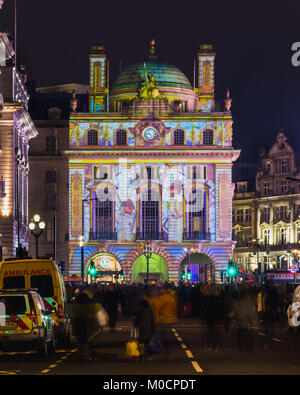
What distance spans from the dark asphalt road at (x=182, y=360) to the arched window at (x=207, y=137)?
90422 millimetres

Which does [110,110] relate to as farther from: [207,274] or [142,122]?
[207,274]

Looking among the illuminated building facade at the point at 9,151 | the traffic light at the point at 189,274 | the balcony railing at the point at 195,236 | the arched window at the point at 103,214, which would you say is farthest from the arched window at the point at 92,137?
the illuminated building facade at the point at 9,151

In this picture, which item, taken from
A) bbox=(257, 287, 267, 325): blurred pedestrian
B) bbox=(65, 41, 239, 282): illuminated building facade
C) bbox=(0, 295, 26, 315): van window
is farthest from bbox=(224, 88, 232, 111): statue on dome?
bbox=(0, 295, 26, 315): van window

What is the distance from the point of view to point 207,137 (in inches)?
5379

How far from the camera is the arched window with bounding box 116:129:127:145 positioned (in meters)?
138

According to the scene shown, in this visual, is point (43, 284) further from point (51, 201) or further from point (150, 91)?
point (51, 201)

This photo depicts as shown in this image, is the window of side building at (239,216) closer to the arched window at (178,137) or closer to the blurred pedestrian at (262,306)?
the arched window at (178,137)

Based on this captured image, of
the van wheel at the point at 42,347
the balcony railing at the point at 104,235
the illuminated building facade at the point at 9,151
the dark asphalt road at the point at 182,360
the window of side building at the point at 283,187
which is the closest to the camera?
the dark asphalt road at the point at 182,360

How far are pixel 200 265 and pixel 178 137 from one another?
1543cm

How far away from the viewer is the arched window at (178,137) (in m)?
137

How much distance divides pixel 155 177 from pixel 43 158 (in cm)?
1581

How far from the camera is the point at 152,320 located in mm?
33375
